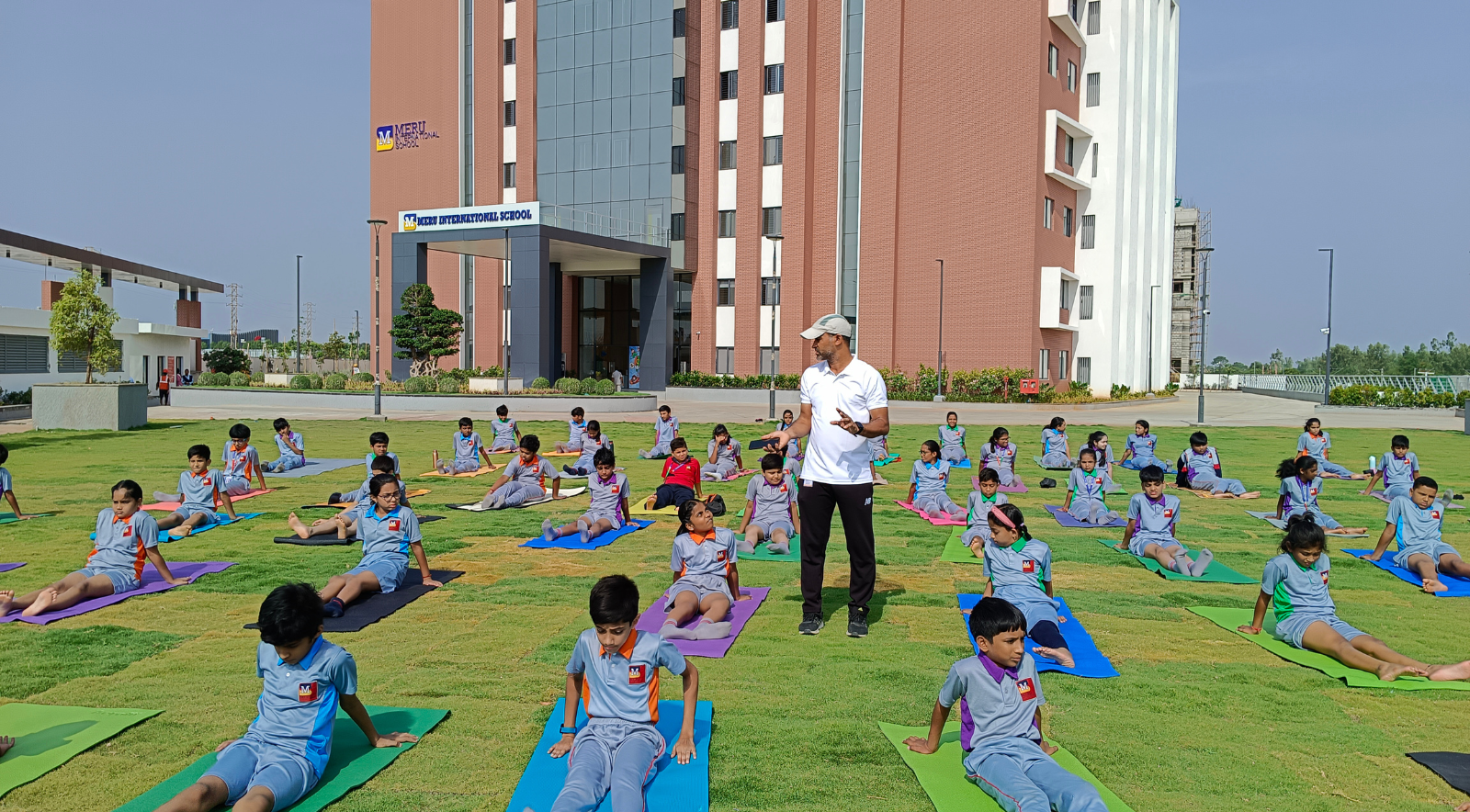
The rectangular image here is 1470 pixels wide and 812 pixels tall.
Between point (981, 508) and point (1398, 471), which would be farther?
point (1398, 471)

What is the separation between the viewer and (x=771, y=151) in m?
51.1

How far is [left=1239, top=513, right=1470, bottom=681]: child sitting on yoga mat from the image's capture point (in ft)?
21.4

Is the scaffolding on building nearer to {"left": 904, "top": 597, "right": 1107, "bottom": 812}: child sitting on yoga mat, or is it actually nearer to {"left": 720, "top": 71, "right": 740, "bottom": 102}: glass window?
{"left": 720, "top": 71, "right": 740, "bottom": 102}: glass window

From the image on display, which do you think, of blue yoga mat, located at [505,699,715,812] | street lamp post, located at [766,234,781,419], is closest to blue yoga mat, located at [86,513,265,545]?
blue yoga mat, located at [505,699,715,812]

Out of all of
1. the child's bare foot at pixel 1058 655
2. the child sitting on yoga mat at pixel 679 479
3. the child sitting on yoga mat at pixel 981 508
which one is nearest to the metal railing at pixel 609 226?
the child sitting on yoga mat at pixel 679 479

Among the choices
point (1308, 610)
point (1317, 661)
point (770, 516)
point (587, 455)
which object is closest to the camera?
point (1317, 661)

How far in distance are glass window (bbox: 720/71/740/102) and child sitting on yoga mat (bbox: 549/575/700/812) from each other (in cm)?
5029

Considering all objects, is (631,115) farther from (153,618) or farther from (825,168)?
(153,618)

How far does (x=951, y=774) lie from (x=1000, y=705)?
48cm

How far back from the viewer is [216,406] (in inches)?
1603

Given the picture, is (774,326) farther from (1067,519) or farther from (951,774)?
(951,774)

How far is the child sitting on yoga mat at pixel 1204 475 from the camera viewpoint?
1537cm

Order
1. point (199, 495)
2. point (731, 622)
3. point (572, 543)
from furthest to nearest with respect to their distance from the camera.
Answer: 1. point (199, 495)
2. point (572, 543)
3. point (731, 622)

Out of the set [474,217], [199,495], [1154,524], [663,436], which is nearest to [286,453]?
[199,495]
